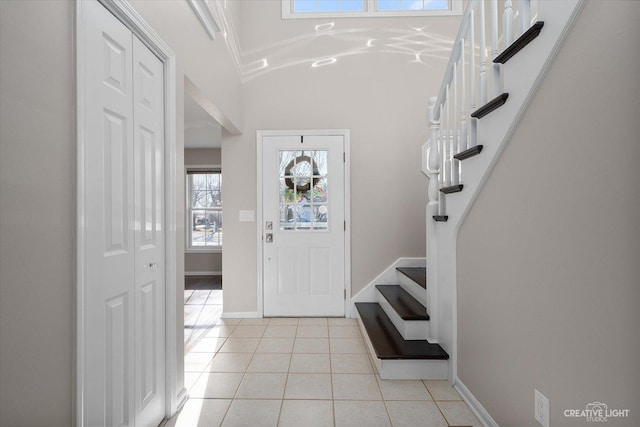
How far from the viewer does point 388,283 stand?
3.69m

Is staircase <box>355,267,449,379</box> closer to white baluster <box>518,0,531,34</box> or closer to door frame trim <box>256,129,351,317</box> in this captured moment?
door frame trim <box>256,129,351,317</box>

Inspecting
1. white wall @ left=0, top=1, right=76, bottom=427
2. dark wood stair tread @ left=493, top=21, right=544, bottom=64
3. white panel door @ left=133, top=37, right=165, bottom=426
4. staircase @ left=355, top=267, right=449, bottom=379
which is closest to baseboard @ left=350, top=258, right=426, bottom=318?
staircase @ left=355, top=267, right=449, bottom=379

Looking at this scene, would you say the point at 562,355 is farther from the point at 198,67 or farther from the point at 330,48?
the point at 330,48

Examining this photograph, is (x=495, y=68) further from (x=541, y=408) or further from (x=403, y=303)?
(x=403, y=303)

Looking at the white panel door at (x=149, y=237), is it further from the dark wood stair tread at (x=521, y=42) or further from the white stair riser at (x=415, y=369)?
the dark wood stair tread at (x=521, y=42)

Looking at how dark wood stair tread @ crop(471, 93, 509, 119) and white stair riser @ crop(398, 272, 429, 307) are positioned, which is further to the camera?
white stair riser @ crop(398, 272, 429, 307)

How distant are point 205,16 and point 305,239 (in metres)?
2.26

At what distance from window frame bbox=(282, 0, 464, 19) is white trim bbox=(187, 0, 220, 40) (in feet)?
4.87

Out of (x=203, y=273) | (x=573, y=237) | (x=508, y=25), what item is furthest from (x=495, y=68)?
(x=203, y=273)

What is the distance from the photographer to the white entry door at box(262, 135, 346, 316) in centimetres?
367

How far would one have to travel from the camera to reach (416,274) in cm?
322

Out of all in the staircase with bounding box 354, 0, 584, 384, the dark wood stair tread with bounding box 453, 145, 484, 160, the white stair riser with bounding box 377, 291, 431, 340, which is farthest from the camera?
the white stair riser with bounding box 377, 291, 431, 340

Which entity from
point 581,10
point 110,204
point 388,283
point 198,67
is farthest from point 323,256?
point 581,10

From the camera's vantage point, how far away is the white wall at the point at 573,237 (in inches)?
37.8
